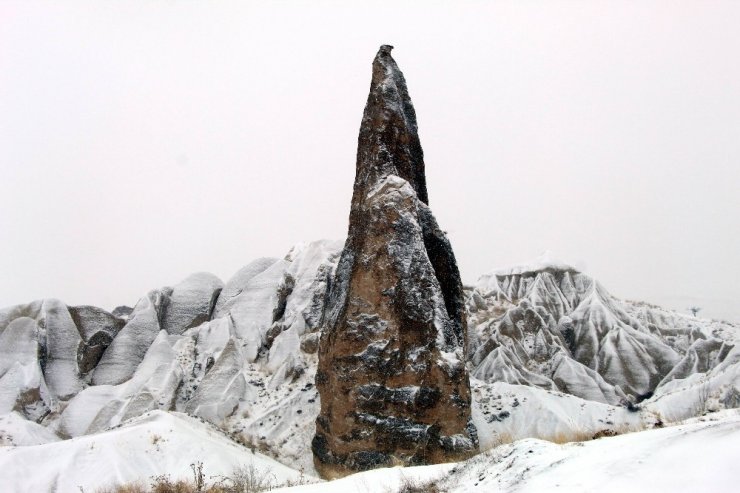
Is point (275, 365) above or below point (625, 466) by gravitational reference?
below

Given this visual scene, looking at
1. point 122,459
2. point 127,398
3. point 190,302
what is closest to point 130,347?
point 127,398

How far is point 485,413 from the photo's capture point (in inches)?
727

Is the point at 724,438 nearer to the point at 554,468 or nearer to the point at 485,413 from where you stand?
the point at 554,468

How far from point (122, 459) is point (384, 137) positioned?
11.1 m

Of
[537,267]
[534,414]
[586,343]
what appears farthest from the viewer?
[537,267]

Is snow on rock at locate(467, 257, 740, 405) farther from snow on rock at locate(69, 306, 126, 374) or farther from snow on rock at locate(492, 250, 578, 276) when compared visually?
snow on rock at locate(69, 306, 126, 374)

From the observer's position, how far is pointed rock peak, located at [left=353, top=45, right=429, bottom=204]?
15992 millimetres

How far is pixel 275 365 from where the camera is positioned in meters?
25.0

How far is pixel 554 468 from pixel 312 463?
40.3 ft

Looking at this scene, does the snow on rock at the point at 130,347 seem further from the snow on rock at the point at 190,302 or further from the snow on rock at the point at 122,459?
the snow on rock at the point at 122,459

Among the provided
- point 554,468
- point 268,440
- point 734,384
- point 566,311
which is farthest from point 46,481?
point 566,311

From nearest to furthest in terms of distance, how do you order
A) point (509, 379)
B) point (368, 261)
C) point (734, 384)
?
point (368, 261)
point (734, 384)
point (509, 379)

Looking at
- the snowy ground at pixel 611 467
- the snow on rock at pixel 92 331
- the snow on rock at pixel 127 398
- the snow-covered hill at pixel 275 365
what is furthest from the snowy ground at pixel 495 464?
the snow on rock at pixel 92 331

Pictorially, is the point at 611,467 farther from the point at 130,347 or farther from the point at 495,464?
the point at 130,347
